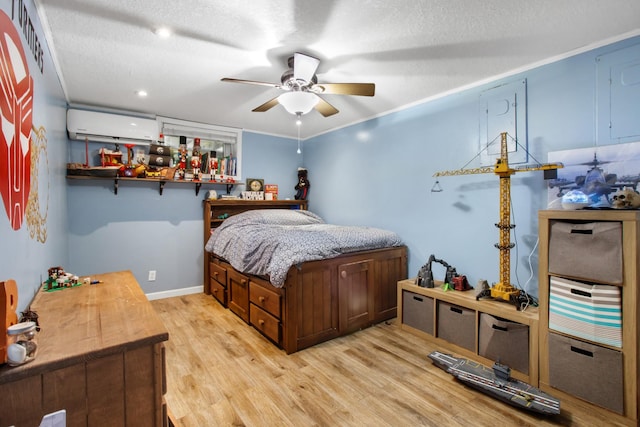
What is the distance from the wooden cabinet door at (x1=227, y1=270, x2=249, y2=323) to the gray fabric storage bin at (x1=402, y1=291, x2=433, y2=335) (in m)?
1.59

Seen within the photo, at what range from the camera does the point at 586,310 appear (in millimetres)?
1745

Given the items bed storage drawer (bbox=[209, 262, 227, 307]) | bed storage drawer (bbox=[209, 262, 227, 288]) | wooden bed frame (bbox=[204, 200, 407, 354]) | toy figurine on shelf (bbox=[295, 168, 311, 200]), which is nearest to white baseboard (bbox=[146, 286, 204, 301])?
bed storage drawer (bbox=[209, 262, 227, 307])

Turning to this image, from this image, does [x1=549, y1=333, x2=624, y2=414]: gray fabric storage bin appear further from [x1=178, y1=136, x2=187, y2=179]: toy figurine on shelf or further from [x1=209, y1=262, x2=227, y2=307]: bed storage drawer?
[x1=178, y1=136, x2=187, y2=179]: toy figurine on shelf

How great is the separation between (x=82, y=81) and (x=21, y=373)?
8.98 ft

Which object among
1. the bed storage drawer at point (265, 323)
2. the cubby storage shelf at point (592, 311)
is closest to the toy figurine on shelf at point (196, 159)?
the bed storage drawer at point (265, 323)

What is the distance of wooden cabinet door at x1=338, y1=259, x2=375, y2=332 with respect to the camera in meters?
2.74

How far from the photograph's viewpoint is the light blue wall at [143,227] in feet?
10.7

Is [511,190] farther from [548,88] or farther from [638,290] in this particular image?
[638,290]

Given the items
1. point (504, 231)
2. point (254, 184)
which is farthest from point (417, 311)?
point (254, 184)

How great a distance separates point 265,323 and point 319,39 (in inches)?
92.0

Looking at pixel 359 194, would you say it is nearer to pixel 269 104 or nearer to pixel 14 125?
pixel 269 104

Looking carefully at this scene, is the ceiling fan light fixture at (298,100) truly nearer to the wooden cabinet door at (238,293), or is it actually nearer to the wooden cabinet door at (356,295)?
the wooden cabinet door at (356,295)

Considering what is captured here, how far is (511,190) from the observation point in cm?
243

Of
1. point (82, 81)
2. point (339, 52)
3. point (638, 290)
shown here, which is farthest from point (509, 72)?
point (82, 81)
